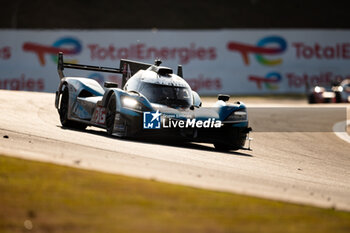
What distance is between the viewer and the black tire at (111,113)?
451 inches

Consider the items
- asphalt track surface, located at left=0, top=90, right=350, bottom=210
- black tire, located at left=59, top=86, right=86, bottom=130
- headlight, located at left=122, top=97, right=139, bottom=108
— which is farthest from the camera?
black tire, located at left=59, top=86, right=86, bottom=130

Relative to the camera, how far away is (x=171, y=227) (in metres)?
4.95

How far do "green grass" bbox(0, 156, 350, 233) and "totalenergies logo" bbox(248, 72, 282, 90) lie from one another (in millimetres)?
25055

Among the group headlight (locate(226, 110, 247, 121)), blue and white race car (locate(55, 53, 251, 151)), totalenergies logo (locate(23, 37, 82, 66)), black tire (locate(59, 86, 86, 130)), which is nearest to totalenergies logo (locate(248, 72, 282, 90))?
totalenergies logo (locate(23, 37, 82, 66))

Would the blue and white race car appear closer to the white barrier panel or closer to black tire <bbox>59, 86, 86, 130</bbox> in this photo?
black tire <bbox>59, 86, 86, 130</bbox>

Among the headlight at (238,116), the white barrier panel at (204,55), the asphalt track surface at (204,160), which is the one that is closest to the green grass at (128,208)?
the asphalt track surface at (204,160)

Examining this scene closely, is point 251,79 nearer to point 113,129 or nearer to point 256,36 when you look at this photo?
point 256,36

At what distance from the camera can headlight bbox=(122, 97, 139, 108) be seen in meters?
11.0

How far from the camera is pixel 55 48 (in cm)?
3002

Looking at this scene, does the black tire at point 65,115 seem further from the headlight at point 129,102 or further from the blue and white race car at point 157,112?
the headlight at point 129,102

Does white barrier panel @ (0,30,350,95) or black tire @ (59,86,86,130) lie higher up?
white barrier panel @ (0,30,350,95)

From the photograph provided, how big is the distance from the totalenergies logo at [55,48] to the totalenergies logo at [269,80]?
8185mm

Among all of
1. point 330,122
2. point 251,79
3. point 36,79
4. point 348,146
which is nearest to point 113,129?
point 348,146

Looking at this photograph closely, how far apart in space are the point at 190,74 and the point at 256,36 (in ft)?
12.6
